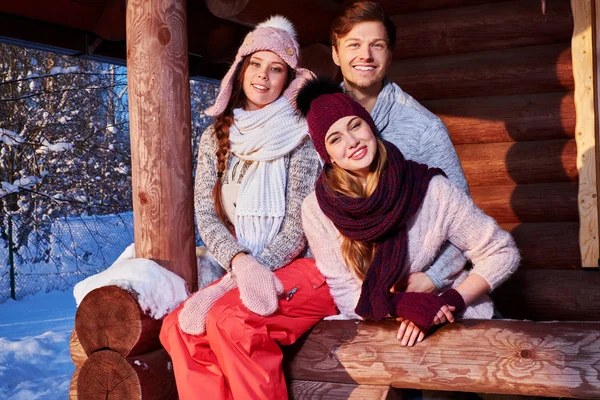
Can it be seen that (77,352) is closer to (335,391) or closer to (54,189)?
(335,391)

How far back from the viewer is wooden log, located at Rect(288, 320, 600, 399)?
9.64 feet

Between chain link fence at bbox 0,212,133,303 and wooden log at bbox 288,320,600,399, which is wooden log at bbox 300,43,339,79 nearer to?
wooden log at bbox 288,320,600,399

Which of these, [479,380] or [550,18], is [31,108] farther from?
[479,380]

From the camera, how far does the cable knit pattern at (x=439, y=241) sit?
308 cm

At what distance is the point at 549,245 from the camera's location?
18.6ft

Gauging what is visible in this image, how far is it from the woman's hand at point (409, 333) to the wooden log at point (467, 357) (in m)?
0.04

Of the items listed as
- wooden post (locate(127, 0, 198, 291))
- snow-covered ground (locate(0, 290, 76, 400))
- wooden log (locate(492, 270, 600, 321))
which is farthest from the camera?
snow-covered ground (locate(0, 290, 76, 400))

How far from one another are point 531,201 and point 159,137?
335cm

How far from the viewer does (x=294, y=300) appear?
3303 millimetres

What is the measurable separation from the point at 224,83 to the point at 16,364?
6502 mm

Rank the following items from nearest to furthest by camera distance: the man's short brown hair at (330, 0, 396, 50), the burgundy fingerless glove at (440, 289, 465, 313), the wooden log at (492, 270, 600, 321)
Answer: the burgundy fingerless glove at (440, 289, 465, 313), the man's short brown hair at (330, 0, 396, 50), the wooden log at (492, 270, 600, 321)

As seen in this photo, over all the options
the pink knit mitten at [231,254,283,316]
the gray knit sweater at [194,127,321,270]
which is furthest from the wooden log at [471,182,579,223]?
the pink knit mitten at [231,254,283,316]

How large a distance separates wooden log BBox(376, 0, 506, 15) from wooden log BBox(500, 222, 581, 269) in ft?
6.53

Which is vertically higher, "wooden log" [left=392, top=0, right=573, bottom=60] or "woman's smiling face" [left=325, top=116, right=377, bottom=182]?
"wooden log" [left=392, top=0, right=573, bottom=60]
